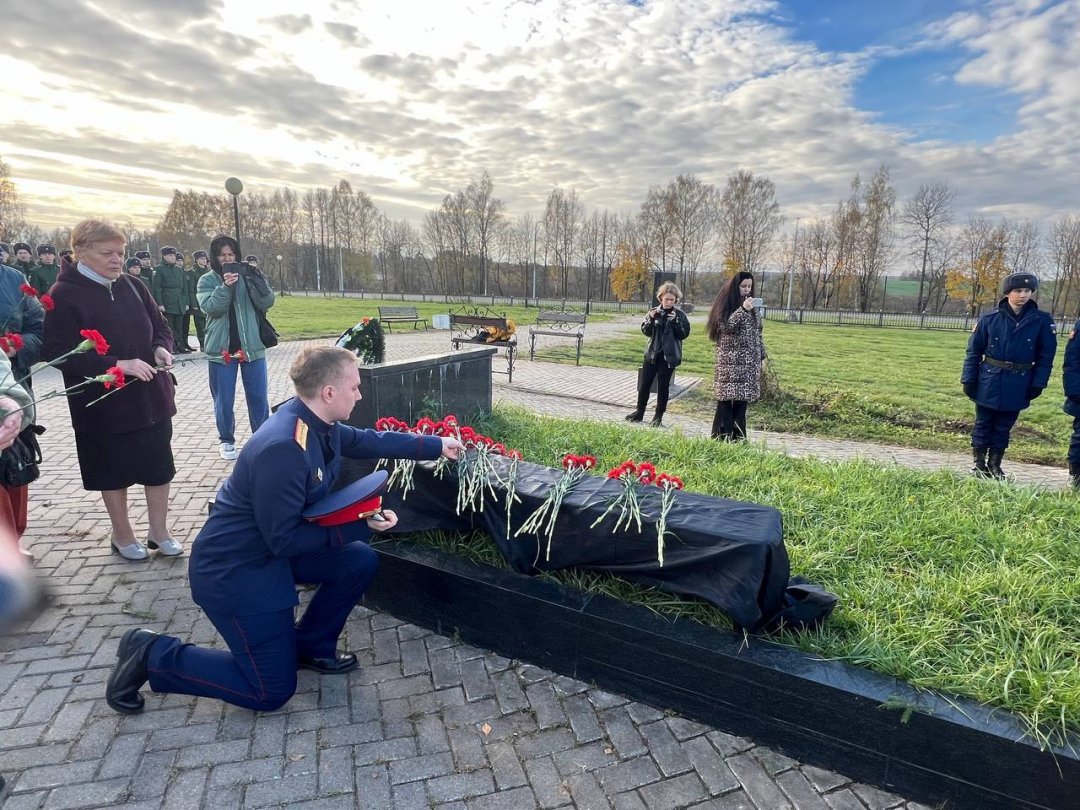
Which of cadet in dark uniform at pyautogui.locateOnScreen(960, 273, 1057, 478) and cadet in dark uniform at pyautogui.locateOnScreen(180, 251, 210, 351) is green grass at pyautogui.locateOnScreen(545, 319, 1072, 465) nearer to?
cadet in dark uniform at pyautogui.locateOnScreen(960, 273, 1057, 478)

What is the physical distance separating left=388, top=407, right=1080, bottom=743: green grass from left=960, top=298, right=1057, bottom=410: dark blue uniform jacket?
1.48 meters

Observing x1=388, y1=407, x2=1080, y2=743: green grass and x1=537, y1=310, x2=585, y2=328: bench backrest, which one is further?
x1=537, y1=310, x2=585, y2=328: bench backrest

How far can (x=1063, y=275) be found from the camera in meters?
44.4

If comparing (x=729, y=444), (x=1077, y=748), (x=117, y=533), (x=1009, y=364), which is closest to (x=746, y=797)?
(x=1077, y=748)

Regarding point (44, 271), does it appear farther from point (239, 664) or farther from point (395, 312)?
point (239, 664)

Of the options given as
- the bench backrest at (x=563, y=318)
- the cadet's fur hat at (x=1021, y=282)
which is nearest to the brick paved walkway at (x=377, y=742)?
the cadet's fur hat at (x=1021, y=282)

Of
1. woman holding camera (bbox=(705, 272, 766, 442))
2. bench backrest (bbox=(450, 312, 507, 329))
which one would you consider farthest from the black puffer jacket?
bench backrest (bbox=(450, 312, 507, 329))

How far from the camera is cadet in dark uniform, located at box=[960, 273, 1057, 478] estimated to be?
5.19 metres

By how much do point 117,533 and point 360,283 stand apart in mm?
66579

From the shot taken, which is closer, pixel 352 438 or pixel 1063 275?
pixel 352 438

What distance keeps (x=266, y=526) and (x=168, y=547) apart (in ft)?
6.88

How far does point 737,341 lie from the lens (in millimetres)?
6043

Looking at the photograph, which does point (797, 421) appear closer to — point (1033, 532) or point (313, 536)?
point (1033, 532)

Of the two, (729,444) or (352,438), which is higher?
(352,438)
